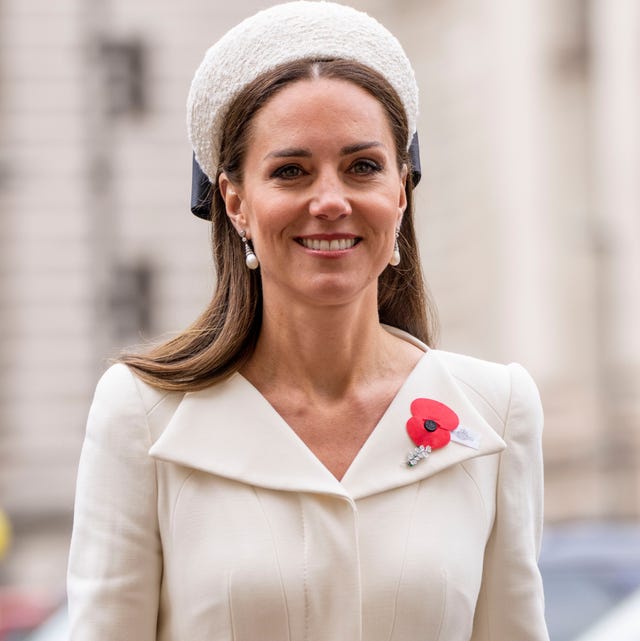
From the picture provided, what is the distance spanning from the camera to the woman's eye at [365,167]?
3.68 m

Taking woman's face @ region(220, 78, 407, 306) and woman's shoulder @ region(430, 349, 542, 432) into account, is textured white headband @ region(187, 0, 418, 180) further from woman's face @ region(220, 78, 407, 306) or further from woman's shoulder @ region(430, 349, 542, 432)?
woman's shoulder @ region(430, 349, 542, 432)

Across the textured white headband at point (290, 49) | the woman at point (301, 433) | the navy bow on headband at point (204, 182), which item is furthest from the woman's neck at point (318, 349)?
the textured white headband at point (290, 49)

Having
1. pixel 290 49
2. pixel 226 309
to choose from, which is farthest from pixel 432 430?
pixel 290 49

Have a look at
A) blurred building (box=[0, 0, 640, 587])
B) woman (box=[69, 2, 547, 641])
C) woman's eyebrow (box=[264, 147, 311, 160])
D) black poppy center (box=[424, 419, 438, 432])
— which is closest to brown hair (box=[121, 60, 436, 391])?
woman (box=[69, 2, 547, 641])

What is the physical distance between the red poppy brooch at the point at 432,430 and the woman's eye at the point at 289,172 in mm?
537

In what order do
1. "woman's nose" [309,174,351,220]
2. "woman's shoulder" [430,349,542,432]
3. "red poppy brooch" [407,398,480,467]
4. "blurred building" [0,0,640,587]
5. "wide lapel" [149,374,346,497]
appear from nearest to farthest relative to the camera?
"woman's nose" [309,174,351,220] < "wide lapel" [149,374,346,497] < "red poppy brooch" [407,398,480,467] < "woman's shoulder" [430,349,542,432] < "blurred building" [0,0,640,587]

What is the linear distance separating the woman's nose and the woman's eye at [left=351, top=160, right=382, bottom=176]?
2.5 inches

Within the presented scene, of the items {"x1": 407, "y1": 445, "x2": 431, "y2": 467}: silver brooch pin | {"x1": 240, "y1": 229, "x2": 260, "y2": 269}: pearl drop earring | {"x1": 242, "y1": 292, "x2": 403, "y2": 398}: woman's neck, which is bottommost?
{"x1": 407, "y1": 445, "x2": 431, "y2": 467}: silver brooch pin

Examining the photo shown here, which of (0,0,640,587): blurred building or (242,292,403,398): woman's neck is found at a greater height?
(0,0,640,587): blurred building

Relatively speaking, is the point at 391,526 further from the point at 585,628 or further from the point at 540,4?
the point at 540,4

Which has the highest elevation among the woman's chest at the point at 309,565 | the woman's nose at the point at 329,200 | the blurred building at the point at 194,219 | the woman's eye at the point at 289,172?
the blurred building at the point at 194,219

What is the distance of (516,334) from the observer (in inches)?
1050

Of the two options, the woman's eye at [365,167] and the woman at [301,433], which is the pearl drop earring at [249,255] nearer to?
the woman at [301,433]

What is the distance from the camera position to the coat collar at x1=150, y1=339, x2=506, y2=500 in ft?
12.3
